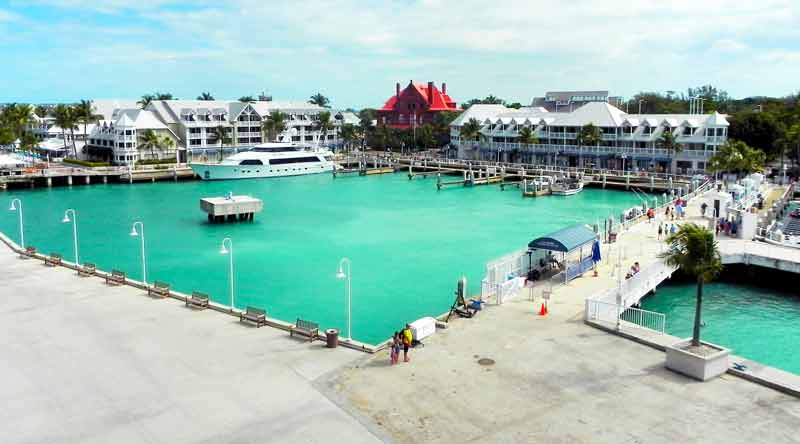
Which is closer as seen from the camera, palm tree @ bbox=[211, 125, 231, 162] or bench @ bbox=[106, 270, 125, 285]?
bench @ bbox=[106, 270, 125, 285]

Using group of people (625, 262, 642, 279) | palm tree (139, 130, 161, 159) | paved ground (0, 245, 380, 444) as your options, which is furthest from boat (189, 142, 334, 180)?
group of people (625, 262, 642, 279)

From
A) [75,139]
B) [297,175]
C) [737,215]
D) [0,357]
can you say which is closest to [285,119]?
[297,175]

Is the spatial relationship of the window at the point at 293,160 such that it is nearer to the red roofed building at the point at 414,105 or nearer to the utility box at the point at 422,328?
the red roofed building at the point at 414,105

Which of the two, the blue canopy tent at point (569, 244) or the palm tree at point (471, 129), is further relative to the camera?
the palm tree at point (471, 129)

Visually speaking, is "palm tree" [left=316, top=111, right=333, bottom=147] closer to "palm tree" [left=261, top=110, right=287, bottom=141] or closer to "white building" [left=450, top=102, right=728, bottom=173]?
"palm tree" [left=261, top=110, right=287, bottom=141]

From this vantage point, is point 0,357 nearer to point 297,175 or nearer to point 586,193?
point 586,193

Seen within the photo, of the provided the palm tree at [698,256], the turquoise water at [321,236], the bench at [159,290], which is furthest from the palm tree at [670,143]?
the bench at [159,290]
